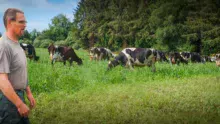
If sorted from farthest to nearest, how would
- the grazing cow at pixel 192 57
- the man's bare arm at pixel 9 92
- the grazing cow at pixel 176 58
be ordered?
the grazing cow at pixel 192 57 → the grazing cow at pixel 176 58 → the man's bare arm at pixel 9 92

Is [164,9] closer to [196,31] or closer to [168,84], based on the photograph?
[196,31]

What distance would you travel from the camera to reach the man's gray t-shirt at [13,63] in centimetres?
271

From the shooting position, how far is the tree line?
26422mm

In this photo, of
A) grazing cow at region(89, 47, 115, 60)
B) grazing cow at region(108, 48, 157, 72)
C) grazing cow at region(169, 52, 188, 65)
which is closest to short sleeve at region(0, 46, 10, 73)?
grazing cow at region(108, 48, 157, 72)

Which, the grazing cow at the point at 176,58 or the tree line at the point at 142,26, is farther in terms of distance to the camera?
the tree line at the point at 142,26

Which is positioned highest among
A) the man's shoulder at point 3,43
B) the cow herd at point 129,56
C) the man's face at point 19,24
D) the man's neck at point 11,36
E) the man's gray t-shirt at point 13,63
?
the man's face at point 19,24

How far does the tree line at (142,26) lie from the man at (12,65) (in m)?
23.8

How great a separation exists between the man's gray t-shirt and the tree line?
78.0 feet

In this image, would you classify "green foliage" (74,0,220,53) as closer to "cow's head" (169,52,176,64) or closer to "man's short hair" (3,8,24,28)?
"cow's head" (169,52,176,64)

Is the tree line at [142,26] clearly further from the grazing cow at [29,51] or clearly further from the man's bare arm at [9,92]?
the man's bare arm at [9,92]

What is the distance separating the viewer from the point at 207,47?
85.1ft

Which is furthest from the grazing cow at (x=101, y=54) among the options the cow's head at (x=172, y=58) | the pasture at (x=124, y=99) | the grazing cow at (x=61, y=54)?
the pasture at (x=124, y=99)

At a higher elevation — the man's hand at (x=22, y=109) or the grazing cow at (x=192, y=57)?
the man's hand at (x=22, y=109)

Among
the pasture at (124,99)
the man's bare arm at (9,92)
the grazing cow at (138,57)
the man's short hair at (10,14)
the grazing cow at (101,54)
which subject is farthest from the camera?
the grazing cow at (101,54)
